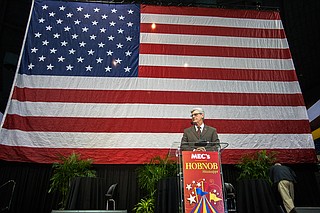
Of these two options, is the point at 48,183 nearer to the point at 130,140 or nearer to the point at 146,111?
the point at 130,140

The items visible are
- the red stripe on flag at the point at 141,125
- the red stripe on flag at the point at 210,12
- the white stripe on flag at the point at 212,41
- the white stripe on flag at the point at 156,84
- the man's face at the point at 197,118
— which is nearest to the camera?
the man's face at the point at 197,118

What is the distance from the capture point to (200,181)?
8.20 feet

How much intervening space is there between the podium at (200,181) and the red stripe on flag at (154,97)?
2796 mm

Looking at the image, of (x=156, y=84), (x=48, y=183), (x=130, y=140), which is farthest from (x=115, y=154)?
(x=156, y=84)

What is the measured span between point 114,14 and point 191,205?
505 centimetres

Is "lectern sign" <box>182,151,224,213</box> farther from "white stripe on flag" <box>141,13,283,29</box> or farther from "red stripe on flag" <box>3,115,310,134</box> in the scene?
"white stripe on flag" <box>141,13,283,29</box>

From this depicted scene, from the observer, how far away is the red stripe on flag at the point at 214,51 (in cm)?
589

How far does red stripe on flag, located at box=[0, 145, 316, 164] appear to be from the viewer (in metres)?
4.84

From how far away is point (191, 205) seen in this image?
7.83ft

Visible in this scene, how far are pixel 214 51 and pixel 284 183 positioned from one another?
3.06m

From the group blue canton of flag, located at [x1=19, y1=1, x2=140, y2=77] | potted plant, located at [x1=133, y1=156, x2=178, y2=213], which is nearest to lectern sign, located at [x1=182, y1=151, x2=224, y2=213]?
potted plant, located at [x1=133, y1=156, x2=178, y2=213]

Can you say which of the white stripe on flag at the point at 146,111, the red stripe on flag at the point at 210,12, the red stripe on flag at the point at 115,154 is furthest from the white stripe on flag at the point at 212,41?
the red stripe on flag at the point at 115,154

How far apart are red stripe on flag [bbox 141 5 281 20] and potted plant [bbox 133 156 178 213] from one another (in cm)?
342

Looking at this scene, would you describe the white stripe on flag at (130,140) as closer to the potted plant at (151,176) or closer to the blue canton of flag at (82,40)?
the potted plant at (151,176)
